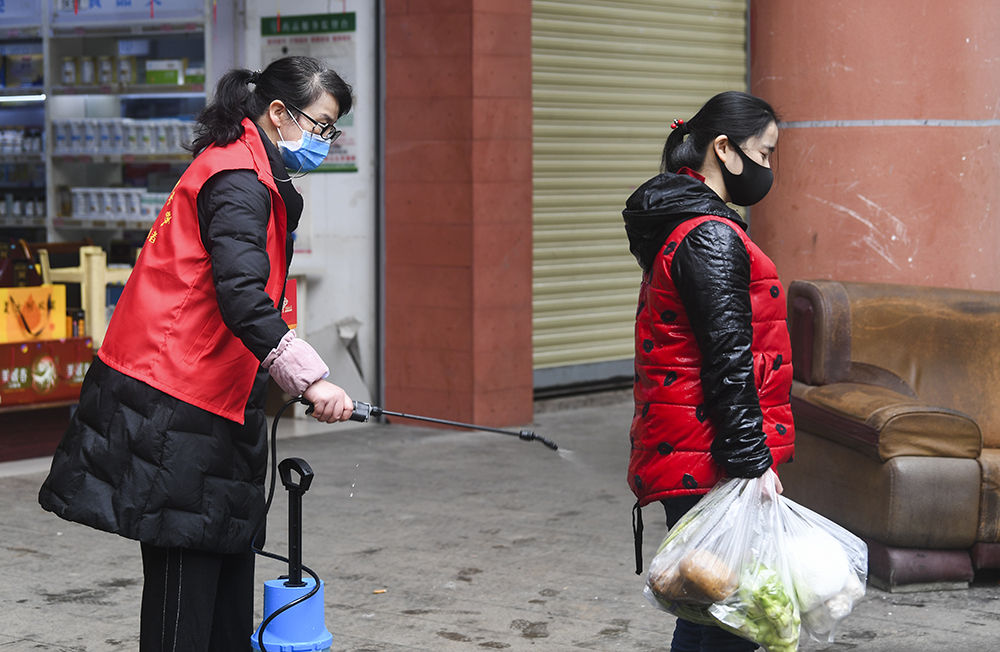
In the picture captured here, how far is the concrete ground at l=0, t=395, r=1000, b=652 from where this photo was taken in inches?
203

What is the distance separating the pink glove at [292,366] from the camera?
3166 mm

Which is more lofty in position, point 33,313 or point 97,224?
point 97,224

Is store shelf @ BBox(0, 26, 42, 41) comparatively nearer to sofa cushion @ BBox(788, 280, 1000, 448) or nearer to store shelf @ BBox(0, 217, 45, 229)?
store shelf @ BBox(0, 217, 45, 229)

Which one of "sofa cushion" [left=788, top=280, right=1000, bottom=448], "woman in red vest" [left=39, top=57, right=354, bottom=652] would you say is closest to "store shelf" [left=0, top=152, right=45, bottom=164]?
"sofa cushion" [left=788, top=280, right=1000, bottom=448]

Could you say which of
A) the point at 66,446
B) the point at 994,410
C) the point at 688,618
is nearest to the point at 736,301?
the point at 688,618

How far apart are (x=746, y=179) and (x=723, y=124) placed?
0.15 m

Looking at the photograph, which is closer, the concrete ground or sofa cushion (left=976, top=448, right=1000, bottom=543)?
the concrete ground

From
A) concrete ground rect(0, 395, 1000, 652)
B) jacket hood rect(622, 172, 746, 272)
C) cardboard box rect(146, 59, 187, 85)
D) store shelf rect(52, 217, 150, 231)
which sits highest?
cardboard box rect(146, 59, 187, 85)

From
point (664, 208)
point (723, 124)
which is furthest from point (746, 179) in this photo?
point (664, 208)

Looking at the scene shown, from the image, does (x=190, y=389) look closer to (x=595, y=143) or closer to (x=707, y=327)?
(x=707, y=327)

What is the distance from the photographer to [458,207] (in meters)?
9.19

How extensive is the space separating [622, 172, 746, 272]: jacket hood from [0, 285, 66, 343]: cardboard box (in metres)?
5.02

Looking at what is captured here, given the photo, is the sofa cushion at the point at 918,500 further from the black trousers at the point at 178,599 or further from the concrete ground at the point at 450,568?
the black trousers at the point at 178,599

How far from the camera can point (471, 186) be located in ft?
29.9
